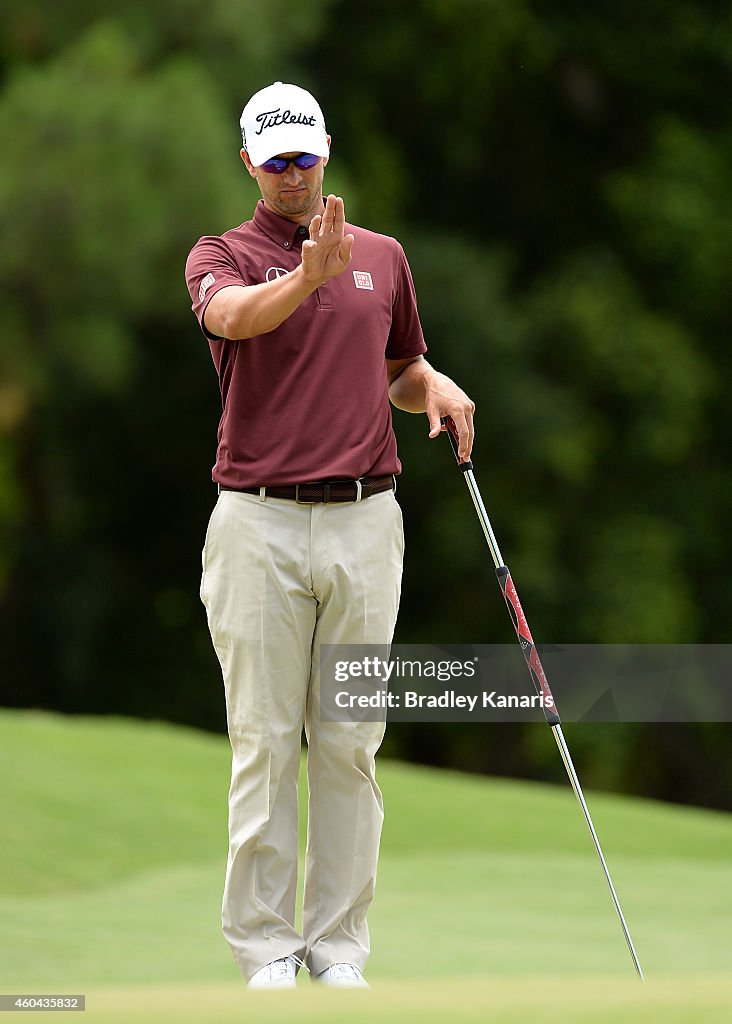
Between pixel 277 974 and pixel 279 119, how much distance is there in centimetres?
129

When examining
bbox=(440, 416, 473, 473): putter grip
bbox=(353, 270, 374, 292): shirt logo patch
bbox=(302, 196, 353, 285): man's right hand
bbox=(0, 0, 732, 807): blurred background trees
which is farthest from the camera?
bbox=(0, 0, 732, 807): blurred background trees

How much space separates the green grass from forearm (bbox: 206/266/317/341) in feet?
3.05

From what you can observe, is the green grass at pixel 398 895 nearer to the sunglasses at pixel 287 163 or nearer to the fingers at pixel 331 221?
the fingers at pixel 331 221

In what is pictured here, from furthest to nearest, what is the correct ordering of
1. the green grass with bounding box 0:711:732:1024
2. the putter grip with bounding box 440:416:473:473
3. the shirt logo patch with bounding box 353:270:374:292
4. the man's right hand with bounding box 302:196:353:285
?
the putter grip with bounding box 440:416:473:473
the shirt logo patch with bounding box 353:270:374:292
the man's right hand with bounding box 302:196:353:285
the green grass with bounding box 0:711:732:1024

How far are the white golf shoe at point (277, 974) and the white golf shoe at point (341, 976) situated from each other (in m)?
0.06

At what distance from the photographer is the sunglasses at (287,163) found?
2514mm

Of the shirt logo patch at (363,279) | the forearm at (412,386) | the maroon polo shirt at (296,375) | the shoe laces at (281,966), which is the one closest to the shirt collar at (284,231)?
the maroon polo shirt at (296,375)

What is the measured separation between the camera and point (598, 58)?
42.1 feet

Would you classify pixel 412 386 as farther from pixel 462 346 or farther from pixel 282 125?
pixel 462 346

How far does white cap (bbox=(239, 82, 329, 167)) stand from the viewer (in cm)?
247

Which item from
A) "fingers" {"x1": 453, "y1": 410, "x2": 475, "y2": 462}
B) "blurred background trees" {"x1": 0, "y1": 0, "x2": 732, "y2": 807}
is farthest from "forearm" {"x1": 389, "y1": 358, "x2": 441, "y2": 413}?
"blurred background trees" {"x1": 0, "y1": 0, "x2": 732, "y2": 807}

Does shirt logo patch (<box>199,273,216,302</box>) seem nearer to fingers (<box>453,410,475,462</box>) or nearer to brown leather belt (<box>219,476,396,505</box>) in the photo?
brown leather belt (<box>219,476,396,505</box>)

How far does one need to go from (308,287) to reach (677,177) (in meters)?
10.6

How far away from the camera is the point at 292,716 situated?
8.27 feet
